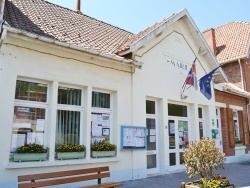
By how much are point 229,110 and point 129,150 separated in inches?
315

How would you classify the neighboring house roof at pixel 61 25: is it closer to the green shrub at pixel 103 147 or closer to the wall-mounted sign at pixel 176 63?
the wall-mounted sign at pixel 176 63

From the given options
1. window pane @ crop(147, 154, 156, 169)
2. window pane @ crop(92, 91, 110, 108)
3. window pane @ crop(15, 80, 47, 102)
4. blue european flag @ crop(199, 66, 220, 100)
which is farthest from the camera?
blue european flag @ crop(199, 66, 220, 100)

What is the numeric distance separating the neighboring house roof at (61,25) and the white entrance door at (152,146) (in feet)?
10.0

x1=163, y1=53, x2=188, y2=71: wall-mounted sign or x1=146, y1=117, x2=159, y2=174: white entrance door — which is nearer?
x1=146, y1=117, x2=159, y2=174: white entrance door

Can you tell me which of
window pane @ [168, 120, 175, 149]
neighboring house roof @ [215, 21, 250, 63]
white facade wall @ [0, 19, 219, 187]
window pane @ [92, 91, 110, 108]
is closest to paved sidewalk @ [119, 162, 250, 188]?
white facade wall @ [0, 19, 219, 187]

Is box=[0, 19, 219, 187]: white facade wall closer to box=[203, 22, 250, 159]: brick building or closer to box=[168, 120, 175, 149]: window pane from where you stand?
box=[168, 120, 175, 149]: window pane

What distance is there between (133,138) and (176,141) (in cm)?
270

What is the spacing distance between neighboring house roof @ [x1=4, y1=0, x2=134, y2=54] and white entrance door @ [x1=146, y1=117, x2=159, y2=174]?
305cm

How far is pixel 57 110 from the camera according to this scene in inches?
275

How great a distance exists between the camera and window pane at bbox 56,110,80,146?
22.8 ft

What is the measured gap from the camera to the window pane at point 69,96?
716 centimetres

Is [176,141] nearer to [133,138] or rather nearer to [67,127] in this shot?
[133,138]

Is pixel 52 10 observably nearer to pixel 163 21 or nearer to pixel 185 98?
pixel 163 21

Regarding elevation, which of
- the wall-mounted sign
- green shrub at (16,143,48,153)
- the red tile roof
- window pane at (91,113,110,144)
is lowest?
green shrub at (16,143,48,153)
